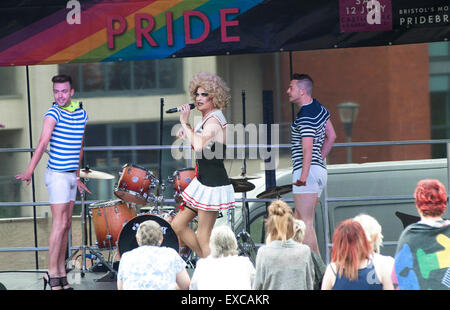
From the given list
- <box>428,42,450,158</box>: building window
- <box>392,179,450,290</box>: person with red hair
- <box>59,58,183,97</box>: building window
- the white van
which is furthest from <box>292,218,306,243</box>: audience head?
<box>428,42,450,158</box>: building window

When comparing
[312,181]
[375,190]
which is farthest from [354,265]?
[375,190]

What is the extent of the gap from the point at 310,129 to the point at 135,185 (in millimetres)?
1666

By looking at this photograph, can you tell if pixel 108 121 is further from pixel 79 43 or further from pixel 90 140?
pixel 79 43

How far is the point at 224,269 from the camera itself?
4777 mm

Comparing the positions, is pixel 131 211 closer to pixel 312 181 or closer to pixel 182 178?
pixel 182 178

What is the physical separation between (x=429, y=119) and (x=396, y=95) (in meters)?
1.50

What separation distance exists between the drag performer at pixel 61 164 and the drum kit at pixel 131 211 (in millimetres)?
616

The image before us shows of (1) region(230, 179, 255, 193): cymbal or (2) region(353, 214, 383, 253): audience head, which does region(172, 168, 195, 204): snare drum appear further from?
(2) region(353, 214, 383, 253): audience head


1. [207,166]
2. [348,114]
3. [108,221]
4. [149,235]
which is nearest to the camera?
[149,235]
